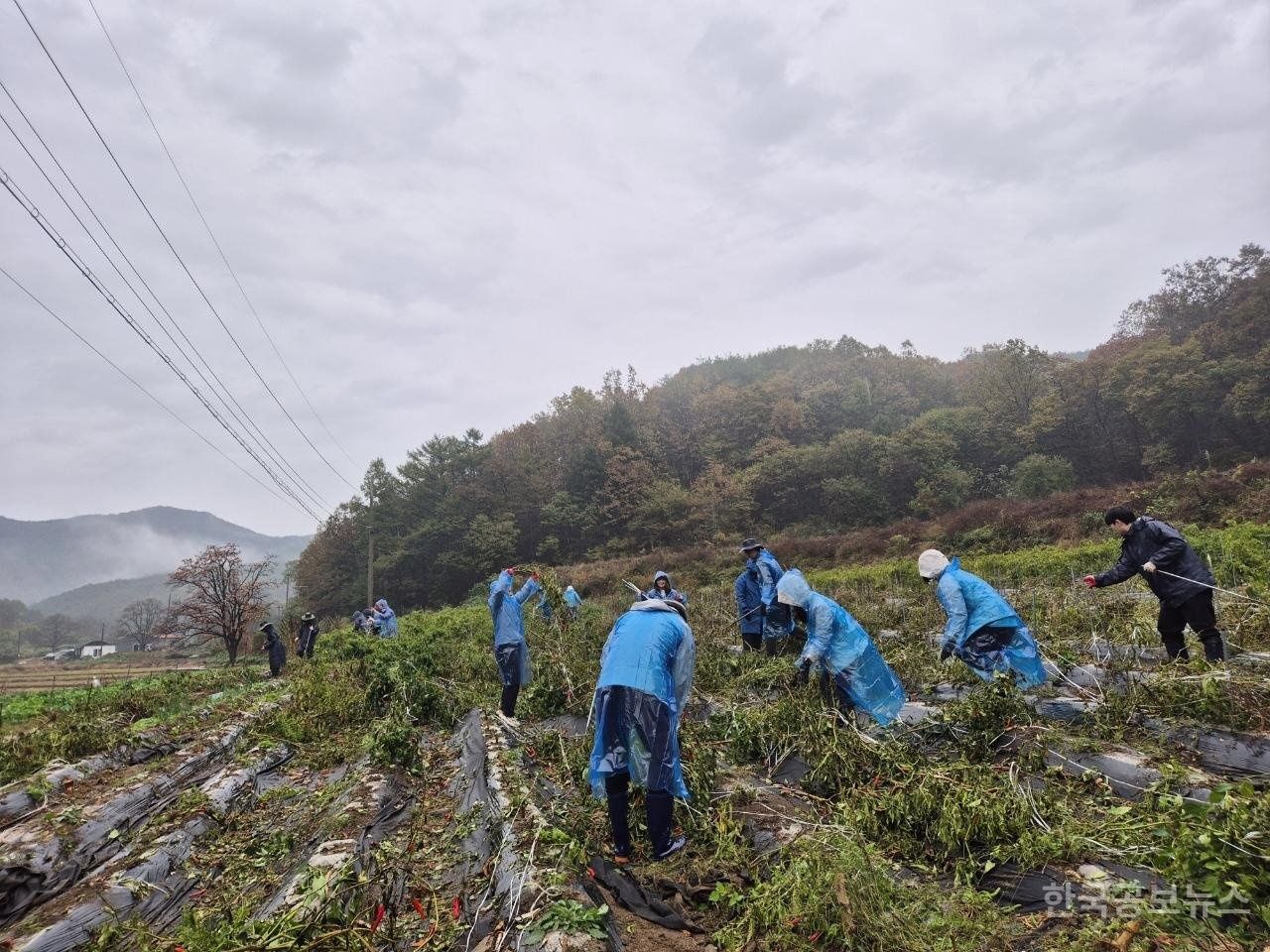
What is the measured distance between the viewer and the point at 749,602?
8945 millimetres

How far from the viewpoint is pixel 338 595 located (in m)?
46.7

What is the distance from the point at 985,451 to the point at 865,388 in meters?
13.0

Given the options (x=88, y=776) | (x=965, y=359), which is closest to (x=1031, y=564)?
(x=88, y=776)

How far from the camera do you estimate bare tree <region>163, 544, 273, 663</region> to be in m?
25.8

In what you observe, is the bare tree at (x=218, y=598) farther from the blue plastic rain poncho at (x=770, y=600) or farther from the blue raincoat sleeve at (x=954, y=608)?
the blue raincoat sleeve at (x=954, y=608)

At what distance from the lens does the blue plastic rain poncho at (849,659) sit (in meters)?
5.30

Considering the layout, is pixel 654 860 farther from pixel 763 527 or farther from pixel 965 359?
pixel 965 359

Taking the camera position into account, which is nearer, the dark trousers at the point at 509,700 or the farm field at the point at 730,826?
the farm field at the point at 730,826

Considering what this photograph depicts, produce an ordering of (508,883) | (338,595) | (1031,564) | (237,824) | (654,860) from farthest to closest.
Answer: (338,595) → (1031,564) → (237,824) → (654,860) → (508,883)

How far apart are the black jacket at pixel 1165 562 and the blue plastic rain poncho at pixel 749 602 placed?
4021mm

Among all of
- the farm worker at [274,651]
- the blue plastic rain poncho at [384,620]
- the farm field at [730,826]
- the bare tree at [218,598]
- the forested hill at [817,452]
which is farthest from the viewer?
the forested hill at [817,452]

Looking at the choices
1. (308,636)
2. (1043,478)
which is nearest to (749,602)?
(308,636)

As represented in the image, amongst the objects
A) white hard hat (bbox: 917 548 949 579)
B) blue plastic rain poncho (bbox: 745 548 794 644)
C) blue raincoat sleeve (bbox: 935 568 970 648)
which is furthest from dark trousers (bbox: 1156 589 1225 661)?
blue plastic rain poncho (bbox: 745 548 794 644)

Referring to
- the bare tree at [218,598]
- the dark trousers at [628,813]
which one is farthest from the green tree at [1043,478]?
the bare tree at [218,598]
